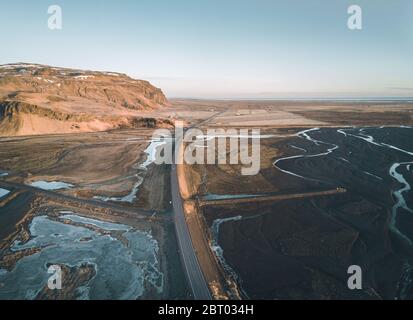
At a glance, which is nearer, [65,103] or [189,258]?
[189,258]

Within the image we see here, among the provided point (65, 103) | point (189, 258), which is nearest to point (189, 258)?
point (189, 258)

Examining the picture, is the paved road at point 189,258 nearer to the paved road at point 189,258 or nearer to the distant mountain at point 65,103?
the paved road at point 189,258

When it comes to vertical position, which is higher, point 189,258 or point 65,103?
point 65,103

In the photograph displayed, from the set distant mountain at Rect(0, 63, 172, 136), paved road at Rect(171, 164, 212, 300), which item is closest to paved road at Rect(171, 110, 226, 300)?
paved road at Rect(171, 164, 212, 300)

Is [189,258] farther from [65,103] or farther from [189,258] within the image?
[65,103]

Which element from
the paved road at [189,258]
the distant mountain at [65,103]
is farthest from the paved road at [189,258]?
the distant mountain at [65,103]

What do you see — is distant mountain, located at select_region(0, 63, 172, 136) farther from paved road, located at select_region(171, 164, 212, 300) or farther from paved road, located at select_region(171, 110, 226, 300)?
paved road, located at select_region(171, 164, 212, 300)
